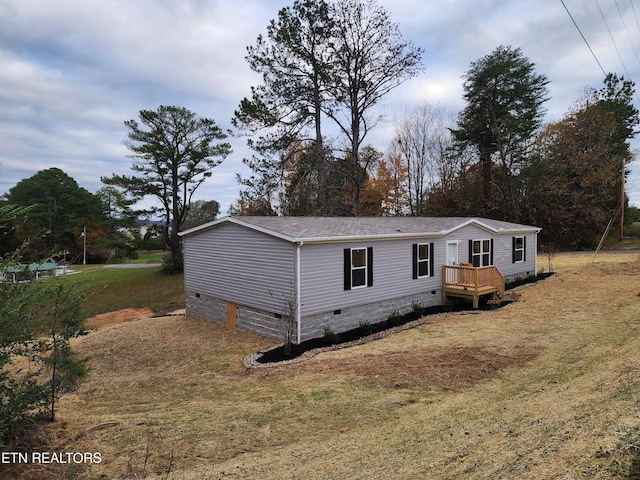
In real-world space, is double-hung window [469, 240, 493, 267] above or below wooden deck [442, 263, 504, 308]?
above

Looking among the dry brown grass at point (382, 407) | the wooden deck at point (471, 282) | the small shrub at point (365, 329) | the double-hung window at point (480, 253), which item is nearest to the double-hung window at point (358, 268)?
the small shrub at point (365, 329)

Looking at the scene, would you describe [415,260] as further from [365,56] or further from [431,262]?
[365,56]

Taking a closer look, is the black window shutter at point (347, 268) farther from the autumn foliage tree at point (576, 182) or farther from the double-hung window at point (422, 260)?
the autumn foliage tree at point (576, 182)

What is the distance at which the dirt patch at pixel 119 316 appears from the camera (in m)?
17.7

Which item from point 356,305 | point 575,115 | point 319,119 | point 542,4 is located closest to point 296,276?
point 356,305

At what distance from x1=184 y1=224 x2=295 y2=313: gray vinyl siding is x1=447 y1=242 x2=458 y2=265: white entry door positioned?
26.3 feet

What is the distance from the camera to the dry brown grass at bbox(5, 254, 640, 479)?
3.68 metres

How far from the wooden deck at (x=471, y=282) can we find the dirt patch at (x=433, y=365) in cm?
576

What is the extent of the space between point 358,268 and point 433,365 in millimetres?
4799

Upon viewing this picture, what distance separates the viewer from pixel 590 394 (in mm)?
4824

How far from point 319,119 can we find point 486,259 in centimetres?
1324

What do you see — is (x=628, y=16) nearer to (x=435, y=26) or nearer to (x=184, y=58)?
(x=435, y=26)

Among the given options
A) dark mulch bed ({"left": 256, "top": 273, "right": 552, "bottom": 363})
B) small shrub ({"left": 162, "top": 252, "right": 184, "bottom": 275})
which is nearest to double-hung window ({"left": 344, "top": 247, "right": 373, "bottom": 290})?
dark mulch bed ({"left": 256, "top": 273, "right": 552, "bottom": 363})

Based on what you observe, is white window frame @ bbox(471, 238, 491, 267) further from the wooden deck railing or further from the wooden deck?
the wooden deck railing
